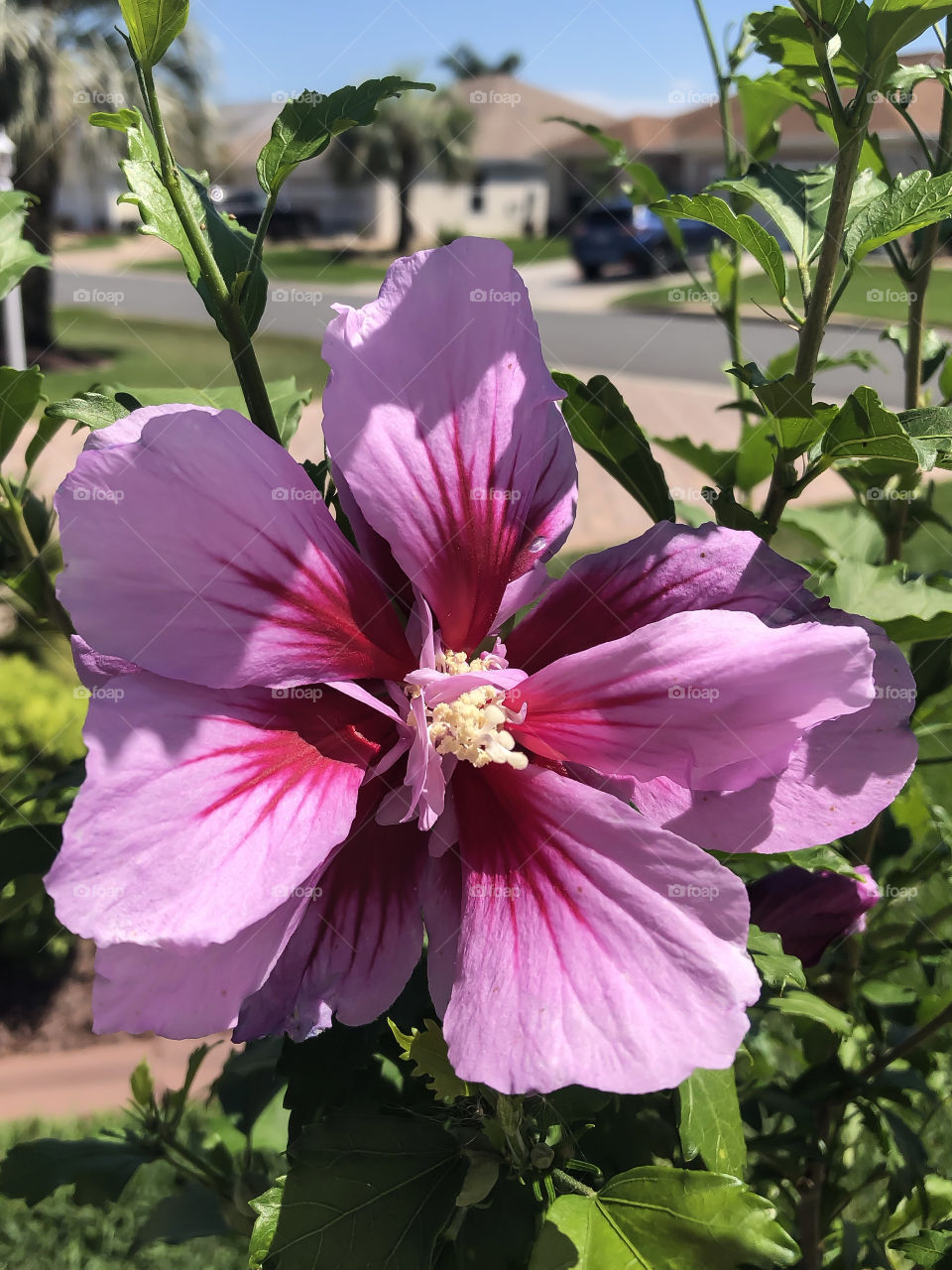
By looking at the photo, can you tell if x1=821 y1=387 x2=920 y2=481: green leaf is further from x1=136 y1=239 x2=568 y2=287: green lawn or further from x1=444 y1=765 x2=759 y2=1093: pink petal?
x1=136 y1=239 x2=568 y2=287: green lawn

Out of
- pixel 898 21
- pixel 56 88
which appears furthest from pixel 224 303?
pixel 56 88

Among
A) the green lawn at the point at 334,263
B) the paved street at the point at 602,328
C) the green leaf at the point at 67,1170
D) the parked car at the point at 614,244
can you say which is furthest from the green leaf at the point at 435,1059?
the parked car at the point at 614,244

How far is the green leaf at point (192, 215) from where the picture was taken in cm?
85

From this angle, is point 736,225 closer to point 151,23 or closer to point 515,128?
point 151,23

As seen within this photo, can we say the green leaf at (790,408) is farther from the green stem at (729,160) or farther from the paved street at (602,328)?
the paved street at (602,328)

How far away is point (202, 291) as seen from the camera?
95 cm

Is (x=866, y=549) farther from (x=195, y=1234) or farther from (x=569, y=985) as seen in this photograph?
(x=195, y=1234)

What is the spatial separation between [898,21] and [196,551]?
69 cm

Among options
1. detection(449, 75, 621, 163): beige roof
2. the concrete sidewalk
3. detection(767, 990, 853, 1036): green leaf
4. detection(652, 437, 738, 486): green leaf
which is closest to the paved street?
the concrete sidewalk

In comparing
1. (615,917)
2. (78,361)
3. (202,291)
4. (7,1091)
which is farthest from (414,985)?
(78,361)

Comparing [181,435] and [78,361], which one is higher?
[181,435]

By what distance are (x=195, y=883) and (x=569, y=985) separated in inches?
9.7

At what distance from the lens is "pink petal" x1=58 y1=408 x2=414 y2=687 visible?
0.71m

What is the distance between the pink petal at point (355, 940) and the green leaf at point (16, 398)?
0.61 m
